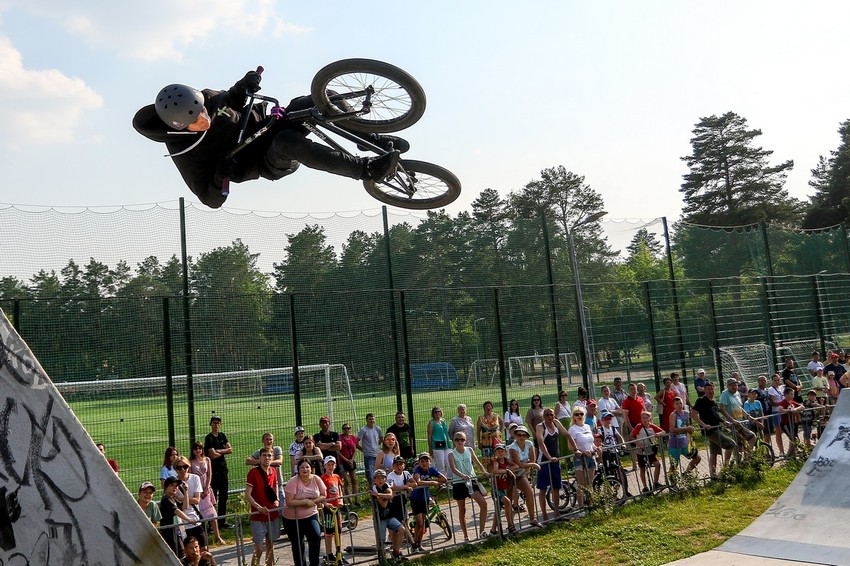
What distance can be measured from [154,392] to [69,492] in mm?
7750

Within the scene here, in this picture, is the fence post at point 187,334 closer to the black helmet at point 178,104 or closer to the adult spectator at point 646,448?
the black helmet at point 178,104

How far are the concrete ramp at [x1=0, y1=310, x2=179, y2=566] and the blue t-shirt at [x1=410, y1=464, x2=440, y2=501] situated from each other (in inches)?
208

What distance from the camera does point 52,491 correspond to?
417 cm

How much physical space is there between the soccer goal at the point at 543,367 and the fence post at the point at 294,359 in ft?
15.1

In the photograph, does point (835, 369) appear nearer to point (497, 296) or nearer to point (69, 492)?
point (497, 296)

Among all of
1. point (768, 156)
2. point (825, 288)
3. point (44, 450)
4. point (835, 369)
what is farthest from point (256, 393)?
point (768, 156)

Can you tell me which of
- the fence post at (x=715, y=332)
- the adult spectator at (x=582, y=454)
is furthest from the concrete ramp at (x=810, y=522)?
the fence post at (x=715, y=332)

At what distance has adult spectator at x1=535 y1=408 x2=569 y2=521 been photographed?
10.5 metres

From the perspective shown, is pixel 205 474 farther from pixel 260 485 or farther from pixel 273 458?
pixel 260 485

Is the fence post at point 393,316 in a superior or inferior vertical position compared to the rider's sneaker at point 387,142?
inferior

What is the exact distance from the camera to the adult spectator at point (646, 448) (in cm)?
1149

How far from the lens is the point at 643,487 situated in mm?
11516

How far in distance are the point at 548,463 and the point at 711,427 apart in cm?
341

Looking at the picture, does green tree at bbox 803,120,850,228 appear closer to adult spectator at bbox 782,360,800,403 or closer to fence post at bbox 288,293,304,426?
adult spectator at bbox 782,360,800,403
